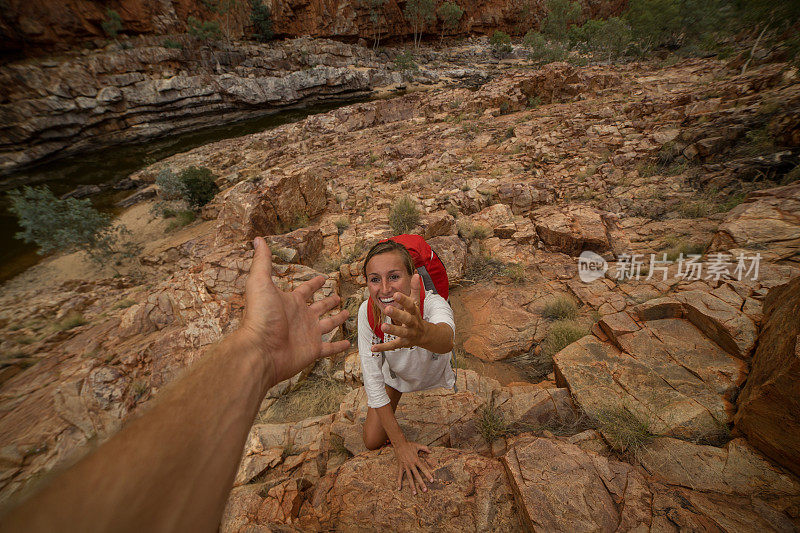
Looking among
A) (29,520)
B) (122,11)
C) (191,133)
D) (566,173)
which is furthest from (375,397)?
(122,11)

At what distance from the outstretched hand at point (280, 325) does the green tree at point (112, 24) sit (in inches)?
1906

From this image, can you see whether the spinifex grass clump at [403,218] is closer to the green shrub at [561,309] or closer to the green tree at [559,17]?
the green shrub at [561,309]

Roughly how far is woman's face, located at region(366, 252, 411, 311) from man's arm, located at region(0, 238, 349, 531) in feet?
Answer: 2.44

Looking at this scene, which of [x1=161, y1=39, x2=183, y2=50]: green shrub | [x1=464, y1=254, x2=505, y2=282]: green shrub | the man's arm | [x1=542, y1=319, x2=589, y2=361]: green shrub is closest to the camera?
the man's arm

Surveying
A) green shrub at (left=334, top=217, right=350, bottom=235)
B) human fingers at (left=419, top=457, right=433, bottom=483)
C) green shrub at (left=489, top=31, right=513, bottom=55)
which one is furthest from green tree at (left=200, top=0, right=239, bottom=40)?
human fingers at (left=419, top=457, right=433, bottom=483)

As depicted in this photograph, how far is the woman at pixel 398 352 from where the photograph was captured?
174 centimetres

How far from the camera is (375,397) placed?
203 cm

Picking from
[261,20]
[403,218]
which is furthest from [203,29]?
[403,218]

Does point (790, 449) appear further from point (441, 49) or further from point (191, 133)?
point (441, 49)

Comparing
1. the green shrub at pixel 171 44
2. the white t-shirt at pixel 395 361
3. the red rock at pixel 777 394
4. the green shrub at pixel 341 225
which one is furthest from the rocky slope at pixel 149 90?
the red rock at pixel 777 394

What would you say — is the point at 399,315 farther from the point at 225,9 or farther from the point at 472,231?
the point at 225,9

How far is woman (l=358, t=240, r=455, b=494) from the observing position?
68.5 inches

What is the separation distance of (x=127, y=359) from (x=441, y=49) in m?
55.8

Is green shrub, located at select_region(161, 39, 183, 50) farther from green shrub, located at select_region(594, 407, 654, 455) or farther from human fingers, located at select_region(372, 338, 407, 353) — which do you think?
green shrub, located at select_region(594, 407, 654, 455)
